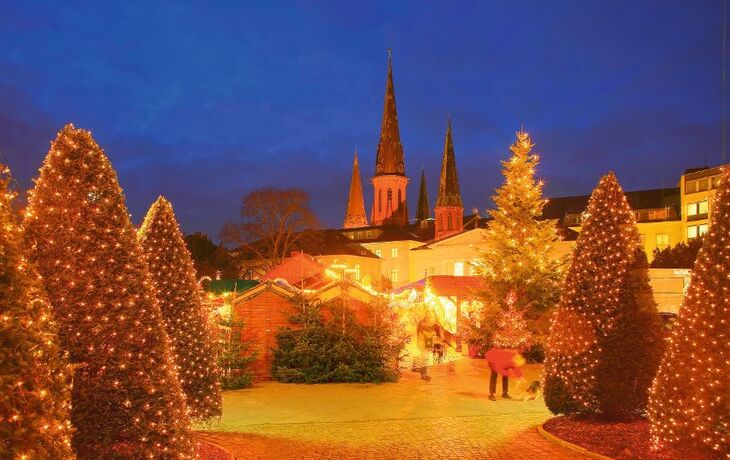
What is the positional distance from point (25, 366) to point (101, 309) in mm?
1920

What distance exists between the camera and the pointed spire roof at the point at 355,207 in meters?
118

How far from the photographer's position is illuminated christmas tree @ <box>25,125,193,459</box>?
616 centimetres

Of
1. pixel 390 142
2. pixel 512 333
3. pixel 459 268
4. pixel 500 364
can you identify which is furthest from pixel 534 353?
pixel 390 142

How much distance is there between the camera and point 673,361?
8.27m

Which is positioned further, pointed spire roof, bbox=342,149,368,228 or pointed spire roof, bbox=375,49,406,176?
pointed spire roof, bbox=342,149,368,228

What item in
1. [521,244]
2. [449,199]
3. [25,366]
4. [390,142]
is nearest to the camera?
[25,366]

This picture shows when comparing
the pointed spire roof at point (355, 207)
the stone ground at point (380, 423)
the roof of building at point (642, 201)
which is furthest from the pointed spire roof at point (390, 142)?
the stone ground at point (380, 423)

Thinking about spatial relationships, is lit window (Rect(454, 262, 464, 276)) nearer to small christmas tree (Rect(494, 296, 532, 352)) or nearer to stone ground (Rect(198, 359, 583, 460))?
small christmas tree (Rect(494, 296, 532, 352))

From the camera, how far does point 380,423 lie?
38.8 feet

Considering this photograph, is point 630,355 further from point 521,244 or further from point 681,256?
point 681,256

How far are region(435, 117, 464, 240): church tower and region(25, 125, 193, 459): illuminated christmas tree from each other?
3165 inches

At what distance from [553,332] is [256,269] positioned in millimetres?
48150

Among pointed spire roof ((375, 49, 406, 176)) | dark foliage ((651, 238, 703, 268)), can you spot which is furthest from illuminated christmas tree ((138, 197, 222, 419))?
pointed spire roof ((375, 49, 406, 176))

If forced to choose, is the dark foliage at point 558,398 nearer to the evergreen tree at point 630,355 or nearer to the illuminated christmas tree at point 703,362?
the evergreen tree at point 630,355
